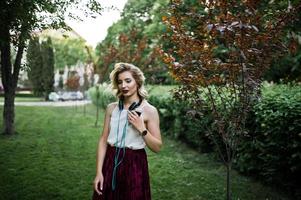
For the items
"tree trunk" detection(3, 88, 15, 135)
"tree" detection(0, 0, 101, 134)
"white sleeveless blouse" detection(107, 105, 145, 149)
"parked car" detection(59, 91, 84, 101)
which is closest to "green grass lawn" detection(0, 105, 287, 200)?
"tree trunk" detection(3, 88, 15, 135)

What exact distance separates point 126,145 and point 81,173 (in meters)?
4.79

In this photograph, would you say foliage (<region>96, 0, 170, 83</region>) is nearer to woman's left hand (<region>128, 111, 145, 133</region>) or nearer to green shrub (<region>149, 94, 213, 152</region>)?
green shrub (<region>149, 94, 213, 152</region>)

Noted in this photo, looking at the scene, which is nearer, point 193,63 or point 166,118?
point 193,63

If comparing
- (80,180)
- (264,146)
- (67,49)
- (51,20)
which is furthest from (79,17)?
(67,49)

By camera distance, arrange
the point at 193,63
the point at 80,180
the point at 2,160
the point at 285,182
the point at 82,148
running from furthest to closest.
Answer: the point at 82,148 → the point at 2,160 → the point at 80,180 → the point at 285,182 → the point at 193,63

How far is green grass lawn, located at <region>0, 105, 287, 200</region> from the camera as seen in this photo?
20.7 feet

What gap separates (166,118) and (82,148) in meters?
3.58

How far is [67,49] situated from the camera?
6019 cm

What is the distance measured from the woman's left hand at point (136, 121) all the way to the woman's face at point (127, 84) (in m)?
0.22

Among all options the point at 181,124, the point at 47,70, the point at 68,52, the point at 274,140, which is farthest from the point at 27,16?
the point at 68,52

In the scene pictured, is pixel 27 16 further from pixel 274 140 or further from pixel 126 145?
pixel 274 140

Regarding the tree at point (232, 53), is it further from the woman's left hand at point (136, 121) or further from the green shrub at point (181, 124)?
the green shrub at point (181, 124)

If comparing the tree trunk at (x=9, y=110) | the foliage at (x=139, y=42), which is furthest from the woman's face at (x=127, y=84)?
the tree trunk at (x=9, y=110)

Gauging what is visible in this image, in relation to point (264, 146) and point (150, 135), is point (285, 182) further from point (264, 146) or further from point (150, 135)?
point (150, 135)
